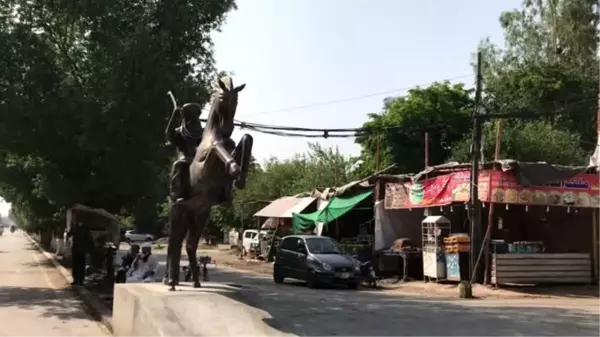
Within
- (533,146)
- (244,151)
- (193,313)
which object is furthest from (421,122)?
(193,313)

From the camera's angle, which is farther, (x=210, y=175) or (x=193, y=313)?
(x=210, y=175)

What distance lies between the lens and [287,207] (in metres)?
35.3

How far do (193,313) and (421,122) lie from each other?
103 feet

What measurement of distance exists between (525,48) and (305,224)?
19.6m

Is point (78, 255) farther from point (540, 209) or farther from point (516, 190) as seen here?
point (540, 209)

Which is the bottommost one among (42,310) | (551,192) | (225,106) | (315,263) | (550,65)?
(42,310)

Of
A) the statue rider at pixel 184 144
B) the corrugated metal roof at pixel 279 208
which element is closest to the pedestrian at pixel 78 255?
the statue rider at pixel 184 144

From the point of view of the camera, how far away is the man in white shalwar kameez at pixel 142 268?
14.4 meters

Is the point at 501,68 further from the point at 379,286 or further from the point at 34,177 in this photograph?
the point at 34,177

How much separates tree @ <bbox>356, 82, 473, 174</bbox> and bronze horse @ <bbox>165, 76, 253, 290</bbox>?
28.2 m

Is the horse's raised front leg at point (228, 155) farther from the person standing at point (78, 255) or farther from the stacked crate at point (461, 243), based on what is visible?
the stacked crate at point (461, 243)

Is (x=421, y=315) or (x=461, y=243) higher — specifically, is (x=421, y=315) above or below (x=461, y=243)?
below

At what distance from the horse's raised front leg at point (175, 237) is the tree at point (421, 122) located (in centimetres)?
2816

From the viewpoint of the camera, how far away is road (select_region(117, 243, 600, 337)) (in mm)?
11750
